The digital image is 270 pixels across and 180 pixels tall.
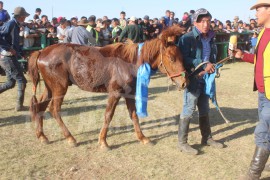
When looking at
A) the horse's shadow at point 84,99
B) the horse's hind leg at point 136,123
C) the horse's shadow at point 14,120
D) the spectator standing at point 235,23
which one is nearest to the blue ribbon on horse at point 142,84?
the horse's hind leg at point 136,123

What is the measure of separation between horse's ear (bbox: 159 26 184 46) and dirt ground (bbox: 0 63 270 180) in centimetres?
162

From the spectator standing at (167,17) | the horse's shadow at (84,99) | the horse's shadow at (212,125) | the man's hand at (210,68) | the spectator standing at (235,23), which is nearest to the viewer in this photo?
the man's hand at (210,68)

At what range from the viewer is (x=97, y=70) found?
4.58 meters

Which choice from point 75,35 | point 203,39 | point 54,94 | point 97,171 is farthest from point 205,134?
point 75,35

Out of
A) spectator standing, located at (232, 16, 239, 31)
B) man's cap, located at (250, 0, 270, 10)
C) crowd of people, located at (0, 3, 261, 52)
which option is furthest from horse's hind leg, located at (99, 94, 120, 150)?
spectator standing, located at (232, 16, 239, 31)

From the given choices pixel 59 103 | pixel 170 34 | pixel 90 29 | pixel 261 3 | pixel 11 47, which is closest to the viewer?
pixel 261 3

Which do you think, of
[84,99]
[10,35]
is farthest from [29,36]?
[10,35]

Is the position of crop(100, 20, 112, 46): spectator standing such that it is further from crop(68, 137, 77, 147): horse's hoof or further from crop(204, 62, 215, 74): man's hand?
crop(204, 62, 215, 74): man's hand

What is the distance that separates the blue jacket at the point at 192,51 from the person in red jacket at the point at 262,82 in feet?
2.45

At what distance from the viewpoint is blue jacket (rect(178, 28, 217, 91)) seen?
408cm

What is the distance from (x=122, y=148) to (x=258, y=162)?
2.00m

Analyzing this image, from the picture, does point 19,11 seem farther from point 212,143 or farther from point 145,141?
point 212,143

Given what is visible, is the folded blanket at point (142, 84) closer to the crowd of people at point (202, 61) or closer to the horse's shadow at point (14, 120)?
the crowd of people at point (202, 61)

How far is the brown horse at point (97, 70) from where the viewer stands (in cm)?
443
